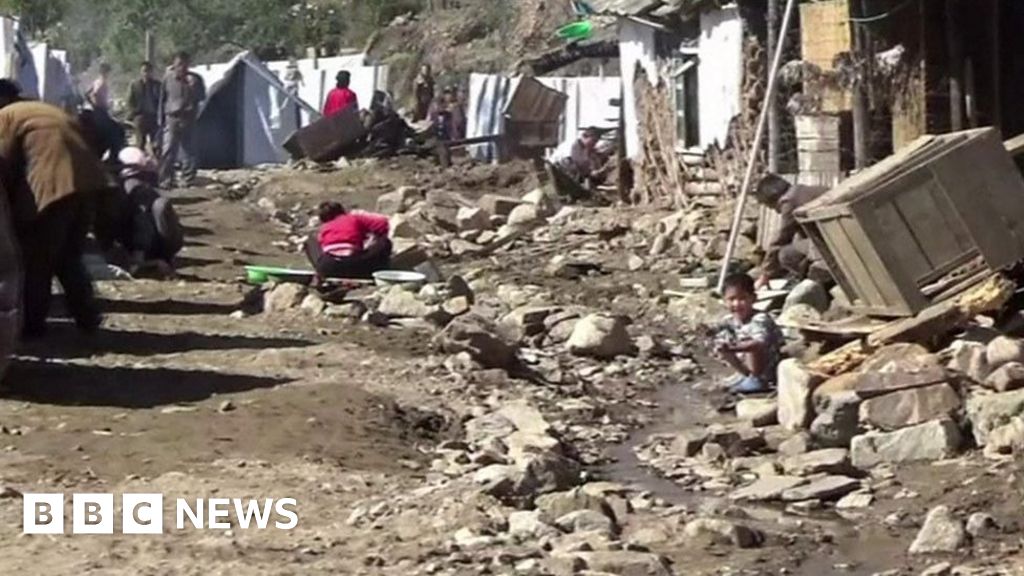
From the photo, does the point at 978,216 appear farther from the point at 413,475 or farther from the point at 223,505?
the point at 223,505

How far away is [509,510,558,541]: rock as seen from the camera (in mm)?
7176

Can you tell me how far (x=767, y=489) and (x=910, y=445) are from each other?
Answer: 80 centimetres

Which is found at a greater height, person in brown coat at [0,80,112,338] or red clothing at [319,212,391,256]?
person in brown coat at [0,80,112,338]

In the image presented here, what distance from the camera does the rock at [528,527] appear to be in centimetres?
718

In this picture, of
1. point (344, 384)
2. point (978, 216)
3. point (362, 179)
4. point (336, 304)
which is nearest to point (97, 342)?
point (344, 384)

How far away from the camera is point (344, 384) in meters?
10.3

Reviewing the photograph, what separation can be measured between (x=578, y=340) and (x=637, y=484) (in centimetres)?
368

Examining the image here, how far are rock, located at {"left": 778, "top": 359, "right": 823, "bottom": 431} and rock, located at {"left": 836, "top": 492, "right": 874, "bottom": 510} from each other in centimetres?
130

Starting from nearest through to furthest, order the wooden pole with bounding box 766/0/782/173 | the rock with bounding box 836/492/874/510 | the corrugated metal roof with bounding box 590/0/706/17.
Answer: the rock with bounding box 836/492/874/510 → the wooden pole with bounding box 766/0/782/173 → the corrugated metal roof with bounding box 590/0/706/17

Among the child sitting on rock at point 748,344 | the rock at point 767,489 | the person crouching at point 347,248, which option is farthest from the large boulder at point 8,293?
the person crouching at point 347,248

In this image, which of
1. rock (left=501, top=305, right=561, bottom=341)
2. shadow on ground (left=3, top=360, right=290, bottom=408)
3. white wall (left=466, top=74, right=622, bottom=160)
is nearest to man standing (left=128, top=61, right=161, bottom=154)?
white wall (left=466, top=74, right=622, bottom=160)

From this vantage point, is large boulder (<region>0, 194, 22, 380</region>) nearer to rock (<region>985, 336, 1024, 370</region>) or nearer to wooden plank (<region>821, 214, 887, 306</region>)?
wooden plank (<region>821, 214, 887, 306</region>)

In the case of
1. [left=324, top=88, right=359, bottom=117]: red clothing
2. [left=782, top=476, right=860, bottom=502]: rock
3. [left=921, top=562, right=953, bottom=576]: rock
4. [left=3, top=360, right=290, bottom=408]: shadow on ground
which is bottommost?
[left=782, top=476, right=860, bottom=502]: rock

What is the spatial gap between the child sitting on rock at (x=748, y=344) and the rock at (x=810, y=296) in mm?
1487
